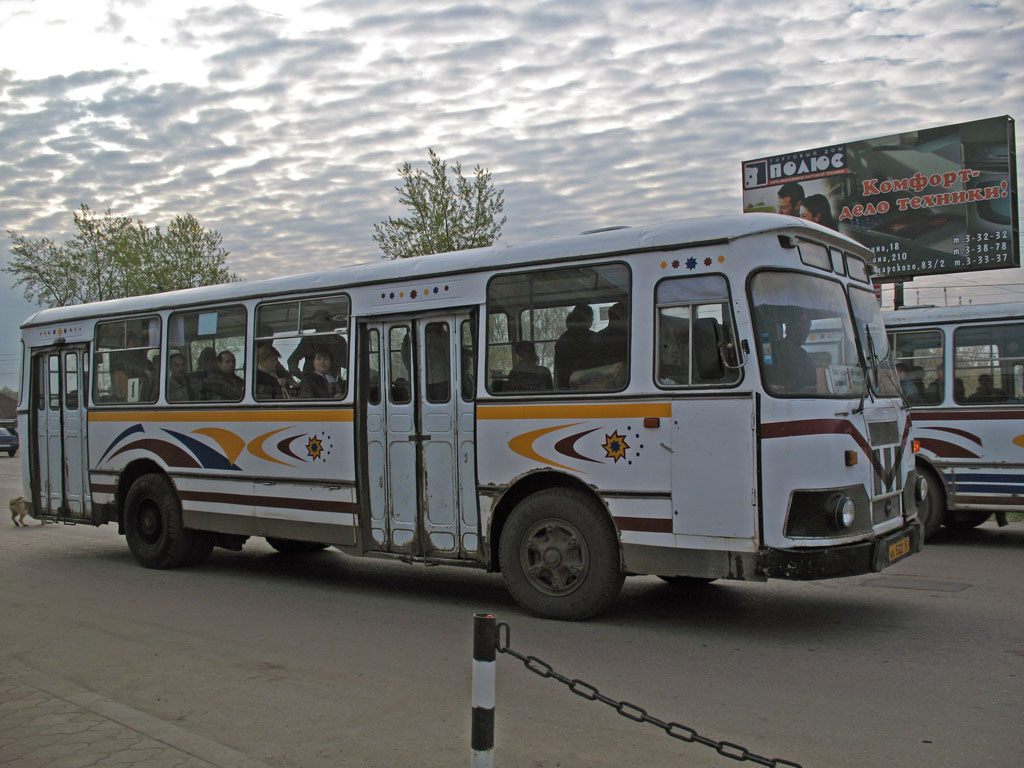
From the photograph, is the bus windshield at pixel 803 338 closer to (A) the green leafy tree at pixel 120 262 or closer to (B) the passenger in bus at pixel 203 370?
(B) the passenger in bus at pixel 203 370

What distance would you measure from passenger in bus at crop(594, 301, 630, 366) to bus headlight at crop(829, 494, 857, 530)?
1802 mm

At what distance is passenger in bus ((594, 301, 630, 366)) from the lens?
7410 millimetres

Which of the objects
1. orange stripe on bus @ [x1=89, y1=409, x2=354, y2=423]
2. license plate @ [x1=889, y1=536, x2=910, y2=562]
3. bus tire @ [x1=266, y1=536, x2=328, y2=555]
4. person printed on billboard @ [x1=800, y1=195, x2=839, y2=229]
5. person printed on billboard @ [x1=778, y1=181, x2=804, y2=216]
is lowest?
bus tire @ [x1=266, y1=536, x2=328, y2=555]

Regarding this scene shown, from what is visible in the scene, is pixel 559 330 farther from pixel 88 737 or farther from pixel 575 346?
pixel 88 737

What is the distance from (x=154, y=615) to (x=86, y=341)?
16.0 feet

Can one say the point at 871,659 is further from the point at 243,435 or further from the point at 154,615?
the point at 243,435

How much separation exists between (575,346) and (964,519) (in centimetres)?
819

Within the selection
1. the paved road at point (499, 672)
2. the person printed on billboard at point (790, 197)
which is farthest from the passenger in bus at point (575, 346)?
the person printed on billboard at point (790, 197)

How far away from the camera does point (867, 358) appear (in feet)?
24.9

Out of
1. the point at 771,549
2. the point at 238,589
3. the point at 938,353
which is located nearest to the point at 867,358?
the point at 771,549

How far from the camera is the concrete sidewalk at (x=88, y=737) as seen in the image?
4750 mm

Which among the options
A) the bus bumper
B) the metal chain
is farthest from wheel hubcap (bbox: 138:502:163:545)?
the metal chain

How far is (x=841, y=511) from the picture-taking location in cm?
669

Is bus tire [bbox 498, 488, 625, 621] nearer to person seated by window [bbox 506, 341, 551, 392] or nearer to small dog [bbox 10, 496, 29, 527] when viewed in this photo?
person seated by window [bbox 506, 341, 551, 392]
